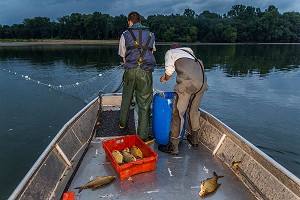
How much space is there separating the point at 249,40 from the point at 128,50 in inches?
4646

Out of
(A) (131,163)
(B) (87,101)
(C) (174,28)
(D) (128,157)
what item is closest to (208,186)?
(A) (131,163)

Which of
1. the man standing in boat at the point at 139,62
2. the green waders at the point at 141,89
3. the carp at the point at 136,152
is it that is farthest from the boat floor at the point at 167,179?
the man standing in boat at the point at 139,62

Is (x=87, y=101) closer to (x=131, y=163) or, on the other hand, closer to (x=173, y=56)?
(x=173, y=56)

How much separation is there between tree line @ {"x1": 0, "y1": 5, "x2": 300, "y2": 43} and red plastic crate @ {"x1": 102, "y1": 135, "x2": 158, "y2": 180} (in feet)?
331

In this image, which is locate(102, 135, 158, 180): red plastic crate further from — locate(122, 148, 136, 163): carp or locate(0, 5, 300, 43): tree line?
locate(0, 5, 300, 43): tree line

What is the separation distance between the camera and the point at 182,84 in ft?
15.0

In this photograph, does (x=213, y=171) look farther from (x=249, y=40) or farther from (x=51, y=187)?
(x=249, y=40)

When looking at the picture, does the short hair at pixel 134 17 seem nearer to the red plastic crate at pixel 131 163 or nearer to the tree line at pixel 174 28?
the red plastic crate at pixel 131 163

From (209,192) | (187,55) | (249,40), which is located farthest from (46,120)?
(249,40)

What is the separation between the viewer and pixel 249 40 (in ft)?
367

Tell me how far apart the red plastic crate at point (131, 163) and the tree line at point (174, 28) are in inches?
3975

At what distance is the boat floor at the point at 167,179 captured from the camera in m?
3.67

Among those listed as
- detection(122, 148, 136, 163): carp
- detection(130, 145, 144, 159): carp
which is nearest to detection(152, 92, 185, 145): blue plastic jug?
detection(130, 145, 144, 159): carp

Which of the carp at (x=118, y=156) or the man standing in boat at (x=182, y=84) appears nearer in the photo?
the carp at (x=118, y=156)
